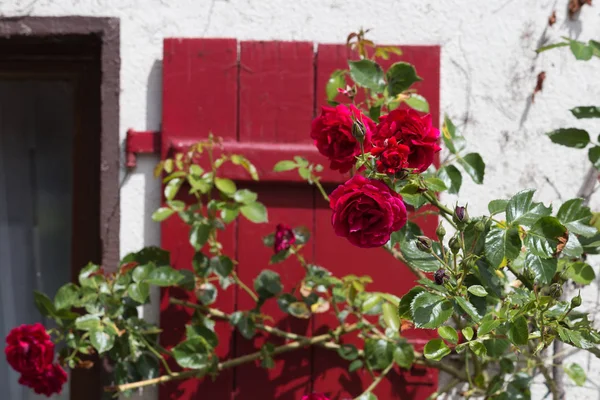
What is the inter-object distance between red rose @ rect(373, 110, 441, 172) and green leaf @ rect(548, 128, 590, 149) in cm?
72

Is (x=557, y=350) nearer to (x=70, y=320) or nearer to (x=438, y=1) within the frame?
(x=438, y=1)

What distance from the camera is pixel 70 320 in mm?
2064

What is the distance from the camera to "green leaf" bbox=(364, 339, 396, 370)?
2.04 m

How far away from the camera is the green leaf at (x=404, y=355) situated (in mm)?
2021

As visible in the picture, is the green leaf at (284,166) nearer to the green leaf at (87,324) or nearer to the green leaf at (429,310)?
the green leaf at (87,324)

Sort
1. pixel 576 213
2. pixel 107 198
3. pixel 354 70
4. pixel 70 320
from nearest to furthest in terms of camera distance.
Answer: pixel 576 213
pixel 354 70
pixel 70 320
pixel 107 198

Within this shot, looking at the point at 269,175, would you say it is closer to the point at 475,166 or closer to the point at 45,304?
the point at 475,166

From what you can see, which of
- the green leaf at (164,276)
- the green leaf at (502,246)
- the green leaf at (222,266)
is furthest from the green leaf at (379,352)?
the green leaf at (502,246)

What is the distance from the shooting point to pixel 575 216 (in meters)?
1.62

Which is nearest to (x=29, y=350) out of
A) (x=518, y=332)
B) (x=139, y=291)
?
(x=139, y=291)

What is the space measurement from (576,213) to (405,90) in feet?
1.69

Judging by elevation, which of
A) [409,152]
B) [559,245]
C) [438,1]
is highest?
[438,1]

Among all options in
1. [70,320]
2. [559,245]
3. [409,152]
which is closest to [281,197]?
[70,320]

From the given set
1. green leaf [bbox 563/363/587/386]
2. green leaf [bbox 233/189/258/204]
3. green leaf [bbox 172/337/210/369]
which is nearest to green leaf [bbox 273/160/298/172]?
green leaf [bbox 233/189/258/204]
